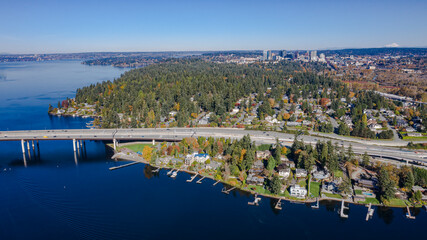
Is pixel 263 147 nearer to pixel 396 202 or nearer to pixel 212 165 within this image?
pixel 212 165

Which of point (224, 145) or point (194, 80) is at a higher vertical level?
point (194, 80)

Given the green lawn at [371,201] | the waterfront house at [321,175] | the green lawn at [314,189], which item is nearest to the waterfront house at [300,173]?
the waterfront house at [321,175]

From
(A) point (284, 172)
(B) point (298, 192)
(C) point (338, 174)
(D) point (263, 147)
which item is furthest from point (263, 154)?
(C) point (338, 174)

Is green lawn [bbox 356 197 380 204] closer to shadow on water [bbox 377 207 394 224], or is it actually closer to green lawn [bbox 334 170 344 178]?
shadow on water [bbox 377 207 394 224]

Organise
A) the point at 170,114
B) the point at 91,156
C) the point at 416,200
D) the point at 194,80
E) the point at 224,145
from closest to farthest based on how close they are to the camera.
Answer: the point at 416,200
the point at 224,145
the point at 91,156
the point at 170,114
the point at 194,80

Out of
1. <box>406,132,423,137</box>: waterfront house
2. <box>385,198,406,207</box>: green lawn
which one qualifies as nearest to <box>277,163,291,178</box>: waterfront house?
<box>385,198,406,207</box>: green lawn

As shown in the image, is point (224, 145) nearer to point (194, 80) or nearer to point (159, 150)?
point (159, 150)

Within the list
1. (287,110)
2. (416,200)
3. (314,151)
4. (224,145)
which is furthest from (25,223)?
(287,110)

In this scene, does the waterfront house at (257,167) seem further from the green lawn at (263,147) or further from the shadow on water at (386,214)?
the shadow on water at (386,214)
